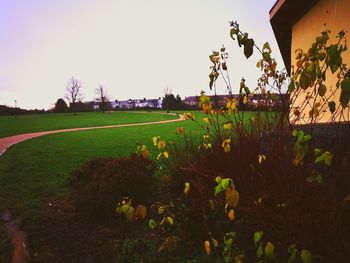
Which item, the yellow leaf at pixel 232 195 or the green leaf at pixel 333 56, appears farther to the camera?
the yellow leaf at pixel 232 195

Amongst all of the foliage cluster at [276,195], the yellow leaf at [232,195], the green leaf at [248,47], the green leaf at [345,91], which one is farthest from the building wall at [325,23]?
the yellow leaf at [232,195]

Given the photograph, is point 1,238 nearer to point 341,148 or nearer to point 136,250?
point 136,250

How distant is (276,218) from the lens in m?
2.93

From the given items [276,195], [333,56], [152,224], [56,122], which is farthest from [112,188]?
[56,122]

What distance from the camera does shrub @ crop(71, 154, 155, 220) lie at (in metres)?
4.50

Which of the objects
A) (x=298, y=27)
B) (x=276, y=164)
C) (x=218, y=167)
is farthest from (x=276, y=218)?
(x=298, y=27)

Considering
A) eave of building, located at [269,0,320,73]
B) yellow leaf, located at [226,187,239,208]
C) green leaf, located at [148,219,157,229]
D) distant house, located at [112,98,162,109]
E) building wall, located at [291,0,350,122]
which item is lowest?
green leaf, located at [148,219,157,229]

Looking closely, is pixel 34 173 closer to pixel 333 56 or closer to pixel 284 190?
pixel 284 190

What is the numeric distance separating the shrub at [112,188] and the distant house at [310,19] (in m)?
3.88

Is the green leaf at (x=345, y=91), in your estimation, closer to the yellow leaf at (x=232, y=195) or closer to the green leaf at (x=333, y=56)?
the green leaf at (x=333, y=56)

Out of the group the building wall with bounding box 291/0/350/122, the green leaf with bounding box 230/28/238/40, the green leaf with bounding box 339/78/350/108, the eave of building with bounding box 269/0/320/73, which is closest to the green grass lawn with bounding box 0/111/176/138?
the eave of building with bounding box 269/0/320/73

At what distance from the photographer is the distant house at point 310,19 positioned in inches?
226

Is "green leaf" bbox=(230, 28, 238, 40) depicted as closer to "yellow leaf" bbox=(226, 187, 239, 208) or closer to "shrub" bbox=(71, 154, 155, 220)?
"yellow leaf" bbox=(226, 187, 239, 208)

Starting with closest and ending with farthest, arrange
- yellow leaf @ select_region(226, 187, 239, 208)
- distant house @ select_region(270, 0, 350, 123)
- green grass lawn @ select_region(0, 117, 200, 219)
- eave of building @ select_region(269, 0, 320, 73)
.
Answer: yellow leaf @ select_region(226, 187, 239, 208) → green grass lawn @ select_region(0, 117, 200, 219) → distant house @ select_region(270, 0, 350, 123) → eave of building @ select_region(269, 0, 320, 73)
